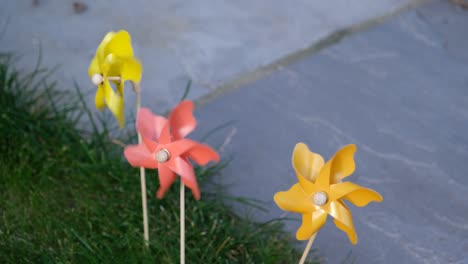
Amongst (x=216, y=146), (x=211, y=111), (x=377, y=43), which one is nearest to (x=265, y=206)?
(x=216, y=146)

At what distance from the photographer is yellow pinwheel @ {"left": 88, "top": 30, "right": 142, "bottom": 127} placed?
67.6 inches

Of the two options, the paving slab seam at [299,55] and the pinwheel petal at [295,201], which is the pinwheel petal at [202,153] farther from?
the paving slab seam at [299,55]

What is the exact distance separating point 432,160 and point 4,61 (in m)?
1.70

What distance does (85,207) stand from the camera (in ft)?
7.55

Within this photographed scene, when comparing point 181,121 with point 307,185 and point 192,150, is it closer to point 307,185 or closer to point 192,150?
point 192,150

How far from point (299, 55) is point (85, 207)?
118 cm

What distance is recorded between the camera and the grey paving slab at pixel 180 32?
116 inches

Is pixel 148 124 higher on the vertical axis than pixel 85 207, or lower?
higher

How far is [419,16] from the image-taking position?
3248mm

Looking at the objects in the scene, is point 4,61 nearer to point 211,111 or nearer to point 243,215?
point 211,111

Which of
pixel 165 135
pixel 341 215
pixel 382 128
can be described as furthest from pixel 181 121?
pixel 382 128

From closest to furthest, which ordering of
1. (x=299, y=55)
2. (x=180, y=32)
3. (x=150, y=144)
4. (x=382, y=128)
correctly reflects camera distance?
(x=150, y=144) < (x=382, y=128) < (x=299, y=55) < (x=180, y=32)

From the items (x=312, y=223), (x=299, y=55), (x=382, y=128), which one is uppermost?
(x=312, y=223)

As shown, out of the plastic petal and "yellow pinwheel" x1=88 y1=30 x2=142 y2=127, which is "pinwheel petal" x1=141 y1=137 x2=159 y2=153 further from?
the plastic petal
